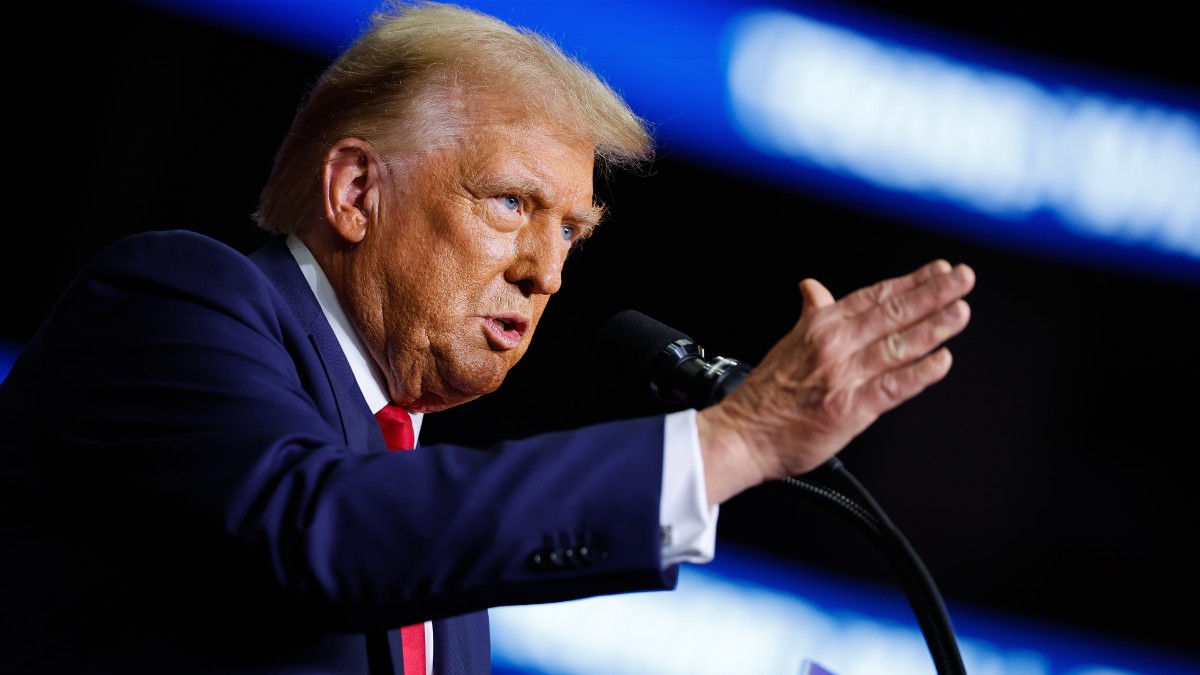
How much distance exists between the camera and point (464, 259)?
175 cm

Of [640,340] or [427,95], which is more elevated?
[427,95]

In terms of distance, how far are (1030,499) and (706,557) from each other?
2.15 metres

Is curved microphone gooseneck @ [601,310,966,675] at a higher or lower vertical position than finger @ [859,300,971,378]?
lower

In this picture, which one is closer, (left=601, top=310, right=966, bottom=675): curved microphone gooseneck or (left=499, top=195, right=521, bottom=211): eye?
(left=601, top=310, right=966, bottom=675): curved microphone gooseneck

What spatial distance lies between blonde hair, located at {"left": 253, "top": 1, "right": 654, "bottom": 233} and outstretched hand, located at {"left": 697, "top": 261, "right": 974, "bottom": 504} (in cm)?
84

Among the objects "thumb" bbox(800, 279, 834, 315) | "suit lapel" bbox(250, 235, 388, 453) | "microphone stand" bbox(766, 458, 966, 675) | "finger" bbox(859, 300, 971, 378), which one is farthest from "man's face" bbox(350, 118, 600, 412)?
"finger" bbox(859, 300, 971, 378)

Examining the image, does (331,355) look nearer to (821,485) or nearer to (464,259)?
(464,259)

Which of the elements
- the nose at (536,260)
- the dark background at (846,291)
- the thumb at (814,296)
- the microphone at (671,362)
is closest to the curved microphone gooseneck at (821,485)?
the microphone at (671,362)

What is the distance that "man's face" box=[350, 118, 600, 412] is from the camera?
1.75 meters

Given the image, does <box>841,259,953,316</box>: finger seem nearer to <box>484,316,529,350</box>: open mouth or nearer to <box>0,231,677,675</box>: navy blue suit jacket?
<box>0,231,677,675</box>: navy blue suit jacket

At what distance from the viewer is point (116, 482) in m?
1.26

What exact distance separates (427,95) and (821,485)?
861mm

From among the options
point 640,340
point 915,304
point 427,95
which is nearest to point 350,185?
point 427,95

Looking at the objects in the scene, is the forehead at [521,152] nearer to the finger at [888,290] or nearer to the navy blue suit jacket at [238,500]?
the navy blue suit jacket at [238,500]
